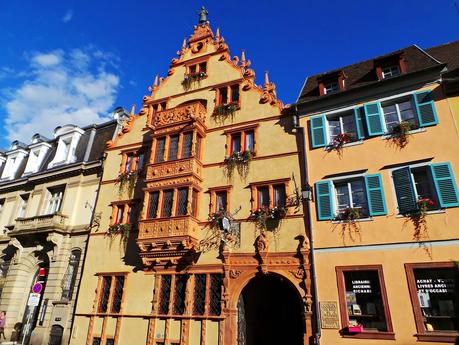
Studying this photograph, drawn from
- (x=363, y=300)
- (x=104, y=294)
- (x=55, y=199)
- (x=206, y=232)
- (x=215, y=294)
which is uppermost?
(x=55, y=199)

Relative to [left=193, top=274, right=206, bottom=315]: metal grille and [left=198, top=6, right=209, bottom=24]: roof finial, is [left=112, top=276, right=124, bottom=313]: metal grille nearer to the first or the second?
[left=193, top=274, right=206, bottom=315]: metal grille

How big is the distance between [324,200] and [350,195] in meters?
1.16

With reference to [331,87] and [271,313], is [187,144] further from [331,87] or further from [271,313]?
[271,313]

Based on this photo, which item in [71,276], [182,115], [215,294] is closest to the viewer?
[215,294]

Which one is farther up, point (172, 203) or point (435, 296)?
point (172, 203)

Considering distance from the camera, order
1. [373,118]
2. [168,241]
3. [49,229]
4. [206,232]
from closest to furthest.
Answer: [373,118] → [168,241] → [206,232] → [49,229]

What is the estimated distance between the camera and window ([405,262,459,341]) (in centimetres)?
1192

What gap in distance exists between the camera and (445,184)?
13266mm

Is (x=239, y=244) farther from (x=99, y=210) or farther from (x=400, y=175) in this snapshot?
(x=99, y=210)

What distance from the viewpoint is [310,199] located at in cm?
1561

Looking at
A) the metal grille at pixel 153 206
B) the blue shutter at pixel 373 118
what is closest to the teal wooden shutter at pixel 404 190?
the blue shutter at pixel 373 118

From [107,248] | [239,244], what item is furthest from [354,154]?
[107,248]

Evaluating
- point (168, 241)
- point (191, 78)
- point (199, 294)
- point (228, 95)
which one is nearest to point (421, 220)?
point (199, 294)

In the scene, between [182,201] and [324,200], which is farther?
[182,201]
